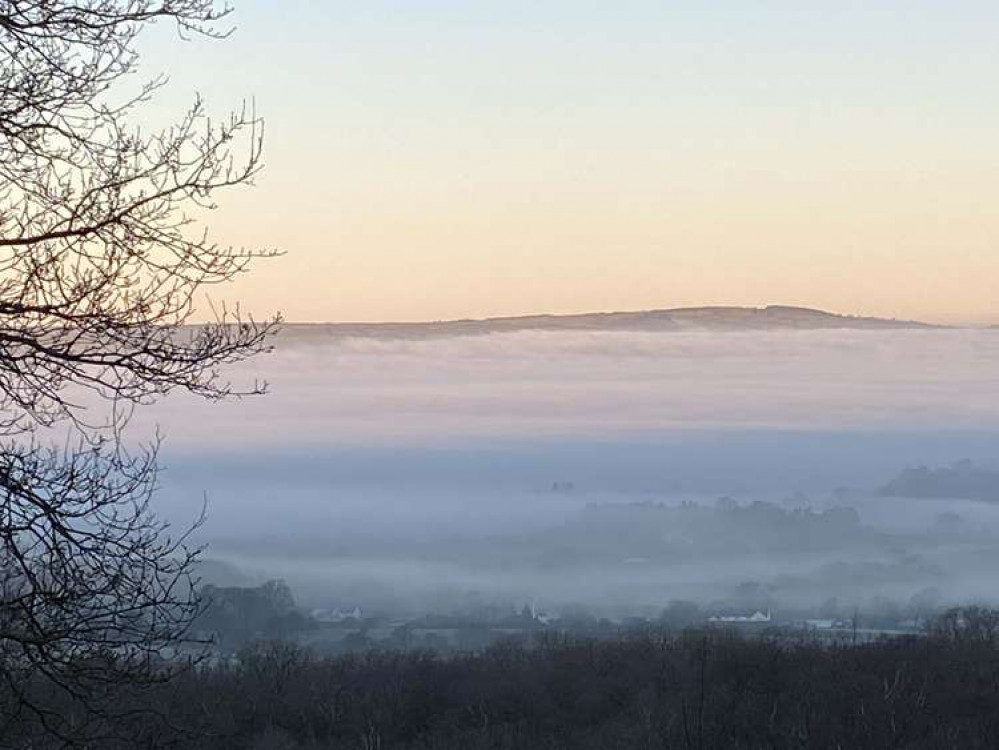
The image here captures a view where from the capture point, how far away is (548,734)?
32.7 m

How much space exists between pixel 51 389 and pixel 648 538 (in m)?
138

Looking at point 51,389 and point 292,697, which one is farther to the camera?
point 292,697

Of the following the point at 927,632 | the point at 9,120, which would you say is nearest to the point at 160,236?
the point at 9,120

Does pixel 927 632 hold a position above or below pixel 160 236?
below

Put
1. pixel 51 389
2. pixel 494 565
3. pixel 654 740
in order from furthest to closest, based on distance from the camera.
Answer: pixel 494 565 < pixel 654 740 < pixel 51 389

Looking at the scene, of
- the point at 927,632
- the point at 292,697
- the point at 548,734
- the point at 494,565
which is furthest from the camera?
the point at 494,565

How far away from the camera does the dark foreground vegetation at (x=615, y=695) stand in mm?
28391

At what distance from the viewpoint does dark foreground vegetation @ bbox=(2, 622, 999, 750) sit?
93.1 ft

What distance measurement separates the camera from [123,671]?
9.05m

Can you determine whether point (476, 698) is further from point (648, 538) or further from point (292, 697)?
point (648, 538)

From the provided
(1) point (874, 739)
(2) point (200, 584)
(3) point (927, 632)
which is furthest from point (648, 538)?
(2) point (200, 584)

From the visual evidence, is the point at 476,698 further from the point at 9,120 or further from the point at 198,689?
the point at 9,120

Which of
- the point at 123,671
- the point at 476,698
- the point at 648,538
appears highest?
the point at 123,671

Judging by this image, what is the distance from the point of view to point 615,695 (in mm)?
35438
